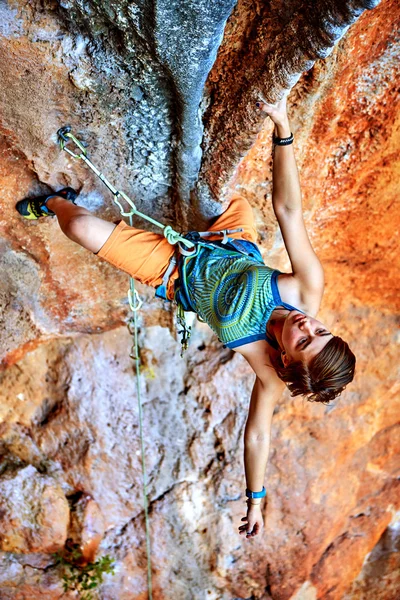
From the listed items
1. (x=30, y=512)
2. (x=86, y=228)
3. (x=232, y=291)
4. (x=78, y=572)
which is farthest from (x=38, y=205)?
(x=78, y=572)

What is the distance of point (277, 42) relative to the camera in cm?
173

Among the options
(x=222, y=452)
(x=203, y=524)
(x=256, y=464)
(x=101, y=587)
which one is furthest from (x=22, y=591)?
(x=256, y=464)

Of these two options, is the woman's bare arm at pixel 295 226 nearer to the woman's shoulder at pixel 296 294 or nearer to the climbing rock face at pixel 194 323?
the woman's shoulder at pixel 296 294

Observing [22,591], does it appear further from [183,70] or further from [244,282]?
[183,70]

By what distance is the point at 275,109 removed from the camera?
1824 mm

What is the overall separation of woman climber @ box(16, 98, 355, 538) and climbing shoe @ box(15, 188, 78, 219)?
14mm

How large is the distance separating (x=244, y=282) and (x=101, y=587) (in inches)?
107

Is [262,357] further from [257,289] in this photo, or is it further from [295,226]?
[295,226]

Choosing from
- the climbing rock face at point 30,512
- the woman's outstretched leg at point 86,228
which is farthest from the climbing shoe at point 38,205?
the climbing rock face at point 30,512

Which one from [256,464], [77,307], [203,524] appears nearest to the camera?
[256,464]

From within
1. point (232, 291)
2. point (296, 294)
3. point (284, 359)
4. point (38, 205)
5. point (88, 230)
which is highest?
point (38, 205)

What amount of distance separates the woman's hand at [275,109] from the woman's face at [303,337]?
701 mm

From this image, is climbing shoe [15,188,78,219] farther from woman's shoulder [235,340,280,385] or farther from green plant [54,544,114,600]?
green plant [54,544,114,600]

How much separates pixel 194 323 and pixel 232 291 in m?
1.37
